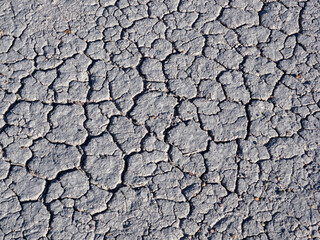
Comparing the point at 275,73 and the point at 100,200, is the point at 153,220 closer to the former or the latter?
the point at 100,200

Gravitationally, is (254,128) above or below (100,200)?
below

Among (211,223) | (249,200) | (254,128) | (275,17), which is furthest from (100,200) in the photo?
(275,17)

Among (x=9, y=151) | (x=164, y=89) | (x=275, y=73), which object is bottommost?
(x=275, y=73)

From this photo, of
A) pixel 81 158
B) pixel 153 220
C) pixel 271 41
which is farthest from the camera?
pixel 271 41

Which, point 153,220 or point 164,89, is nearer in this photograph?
point 153,220

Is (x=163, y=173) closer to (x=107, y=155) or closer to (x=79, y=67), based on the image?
(x=107, y=155)

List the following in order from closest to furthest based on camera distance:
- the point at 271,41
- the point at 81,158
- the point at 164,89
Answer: the point at 81,158
the point at 164,89
the point at 271,41
